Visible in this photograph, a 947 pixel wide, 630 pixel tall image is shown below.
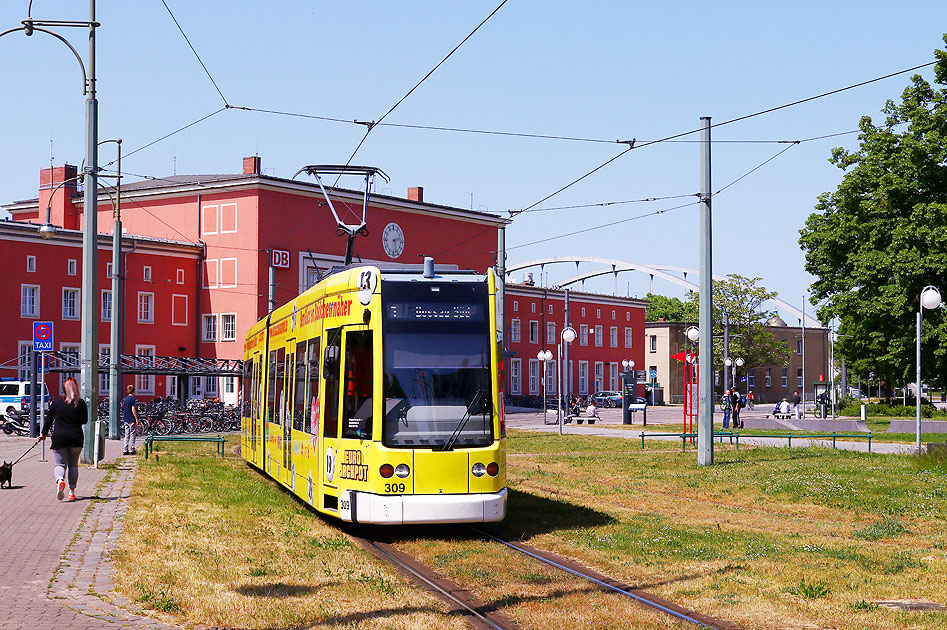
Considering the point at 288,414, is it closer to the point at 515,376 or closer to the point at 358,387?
the point at 358,387

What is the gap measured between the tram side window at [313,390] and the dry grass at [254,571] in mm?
1227

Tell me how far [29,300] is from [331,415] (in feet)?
149

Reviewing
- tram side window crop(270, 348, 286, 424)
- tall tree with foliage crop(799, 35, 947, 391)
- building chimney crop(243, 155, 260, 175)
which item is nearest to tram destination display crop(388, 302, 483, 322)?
tram side window crop(270, 348, 286, 424)

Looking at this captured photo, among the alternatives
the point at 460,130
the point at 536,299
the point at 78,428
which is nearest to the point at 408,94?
the point at 460,130

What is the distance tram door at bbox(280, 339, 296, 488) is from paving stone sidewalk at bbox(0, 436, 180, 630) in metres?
2.37

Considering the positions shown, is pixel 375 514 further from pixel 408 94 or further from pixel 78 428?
pixel 408 94

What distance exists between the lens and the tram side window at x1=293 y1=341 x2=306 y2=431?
16.5m

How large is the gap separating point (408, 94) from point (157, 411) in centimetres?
2673

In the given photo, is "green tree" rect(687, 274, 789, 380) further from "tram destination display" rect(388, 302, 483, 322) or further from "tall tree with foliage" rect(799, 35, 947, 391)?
"tram destination display" rect(388, 302, 483, 322)

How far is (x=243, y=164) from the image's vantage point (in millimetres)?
70500

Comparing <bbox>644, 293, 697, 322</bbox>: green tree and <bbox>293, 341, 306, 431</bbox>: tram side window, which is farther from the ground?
<bbox>644, 293, 697, 322</bbox>: green tree

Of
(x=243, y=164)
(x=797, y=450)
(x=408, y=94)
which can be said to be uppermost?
(x=243, y=164)

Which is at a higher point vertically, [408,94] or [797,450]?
[408,94]

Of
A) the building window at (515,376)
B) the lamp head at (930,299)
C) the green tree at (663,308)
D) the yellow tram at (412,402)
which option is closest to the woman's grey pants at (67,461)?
the yellow tram at (412,402)
